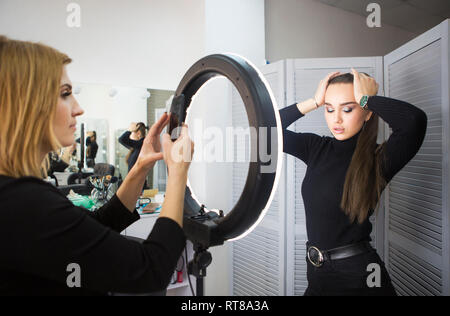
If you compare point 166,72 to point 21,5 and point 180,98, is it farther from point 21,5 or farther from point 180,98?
point 180,98

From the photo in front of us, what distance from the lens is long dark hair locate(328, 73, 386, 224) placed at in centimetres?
102

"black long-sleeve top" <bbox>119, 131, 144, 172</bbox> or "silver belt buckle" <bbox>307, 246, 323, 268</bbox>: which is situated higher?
"black long-sleeve top" <bbox>119, 131, 144, 172</bbox>

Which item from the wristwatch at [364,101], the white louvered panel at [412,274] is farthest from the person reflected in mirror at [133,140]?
the white louvered panel at [412,274]

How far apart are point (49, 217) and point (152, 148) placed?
1.27ft

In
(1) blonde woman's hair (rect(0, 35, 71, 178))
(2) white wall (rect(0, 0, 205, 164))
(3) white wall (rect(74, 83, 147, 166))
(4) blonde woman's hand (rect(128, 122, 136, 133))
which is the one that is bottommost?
(1) blonde woman's hair (rect(0, 35, 71, 178))

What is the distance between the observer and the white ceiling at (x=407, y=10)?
285 centimetres

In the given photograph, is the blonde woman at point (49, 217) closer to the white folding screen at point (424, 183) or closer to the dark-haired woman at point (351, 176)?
the dark-haired woman at point (351, 176)

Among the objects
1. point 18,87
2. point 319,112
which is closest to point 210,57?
point 18,87

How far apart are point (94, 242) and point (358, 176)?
0.88 metres

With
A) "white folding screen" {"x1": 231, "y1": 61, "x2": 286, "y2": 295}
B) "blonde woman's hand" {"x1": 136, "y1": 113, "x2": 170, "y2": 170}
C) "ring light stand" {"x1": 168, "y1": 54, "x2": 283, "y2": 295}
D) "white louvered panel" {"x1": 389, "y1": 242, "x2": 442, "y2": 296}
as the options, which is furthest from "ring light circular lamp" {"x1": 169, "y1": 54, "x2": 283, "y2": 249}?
"white folding screen" {"x1": 231, "y1": 61, "x2": 286, "y2": 295}

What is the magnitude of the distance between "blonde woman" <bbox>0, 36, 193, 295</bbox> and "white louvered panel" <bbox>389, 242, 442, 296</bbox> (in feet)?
4.02

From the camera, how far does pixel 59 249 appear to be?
1.63 feet

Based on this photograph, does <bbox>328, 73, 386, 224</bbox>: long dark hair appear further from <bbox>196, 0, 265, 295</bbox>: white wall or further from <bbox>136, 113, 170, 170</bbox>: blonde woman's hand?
<bbox>196, 0, 265, 295</bbox>: white wall

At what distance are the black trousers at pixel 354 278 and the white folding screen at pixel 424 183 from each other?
15.4 inches
